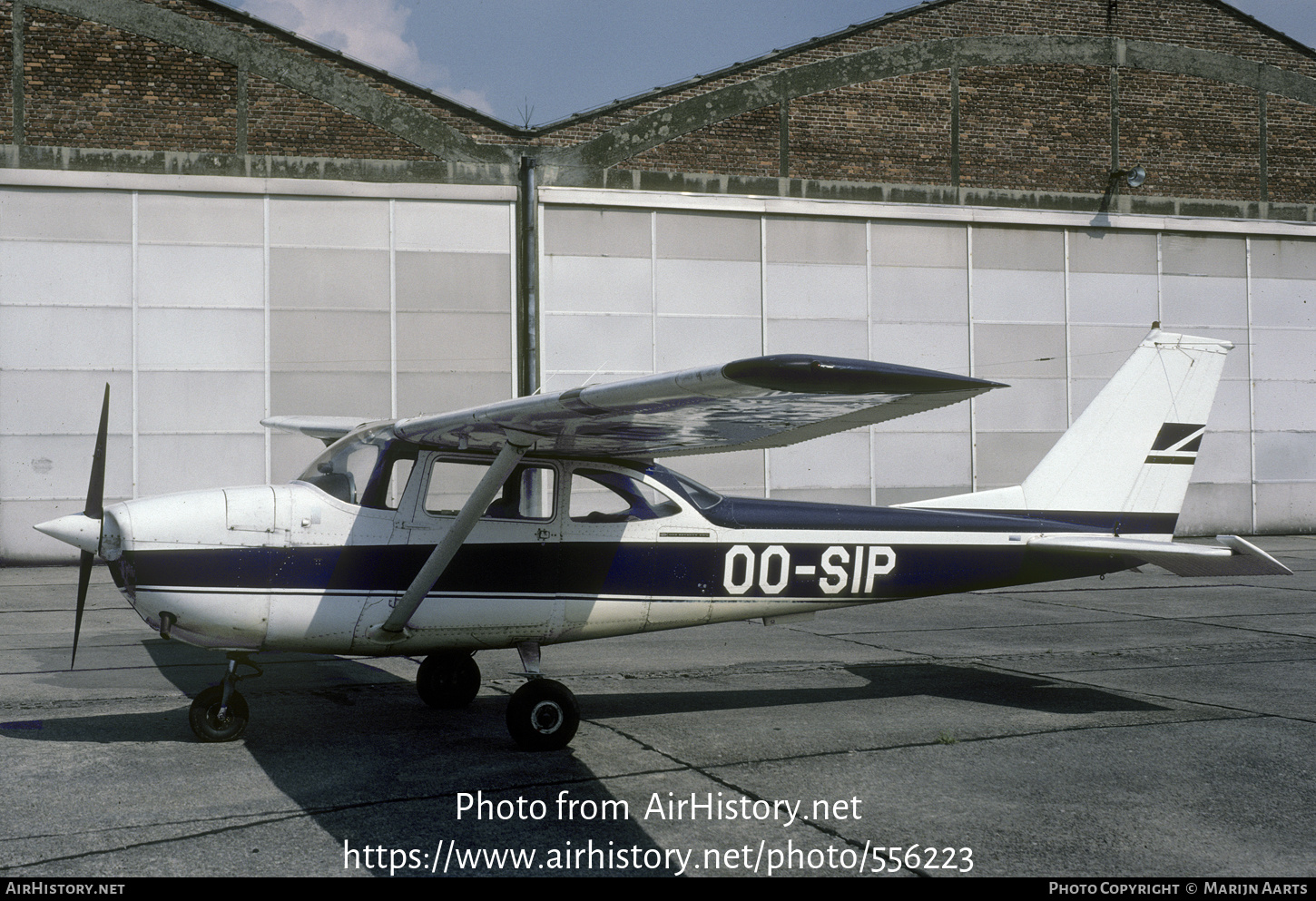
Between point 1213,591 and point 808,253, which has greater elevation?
point 808,253

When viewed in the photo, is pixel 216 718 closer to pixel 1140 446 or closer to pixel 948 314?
pixel 1140 446

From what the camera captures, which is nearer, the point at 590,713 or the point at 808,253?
the point at 590,713

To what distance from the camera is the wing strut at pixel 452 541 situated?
20.5 feet

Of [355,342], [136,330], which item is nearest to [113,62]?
[136,330]

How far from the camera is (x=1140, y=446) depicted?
822cm

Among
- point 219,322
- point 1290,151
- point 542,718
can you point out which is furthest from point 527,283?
point 1290,151

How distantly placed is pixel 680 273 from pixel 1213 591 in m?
9.73

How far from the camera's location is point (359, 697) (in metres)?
7.71

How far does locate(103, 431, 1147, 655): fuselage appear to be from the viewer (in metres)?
6.11

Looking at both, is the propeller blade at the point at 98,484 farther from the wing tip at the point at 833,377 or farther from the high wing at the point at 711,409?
the wing tip at the point at 833,377

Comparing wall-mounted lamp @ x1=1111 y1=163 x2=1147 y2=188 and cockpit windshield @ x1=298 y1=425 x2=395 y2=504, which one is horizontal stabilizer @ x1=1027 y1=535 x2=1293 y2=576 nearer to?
cockpit windshield @ x1=298 y1=425 x2=395 y2=504

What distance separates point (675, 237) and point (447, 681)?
12.7 m

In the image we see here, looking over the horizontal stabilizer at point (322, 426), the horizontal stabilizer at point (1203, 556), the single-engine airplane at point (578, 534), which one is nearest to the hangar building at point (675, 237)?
the horizontal stabilizer at point (322, 426)

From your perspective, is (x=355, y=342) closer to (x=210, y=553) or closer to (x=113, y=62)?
(x=113, y=62)
